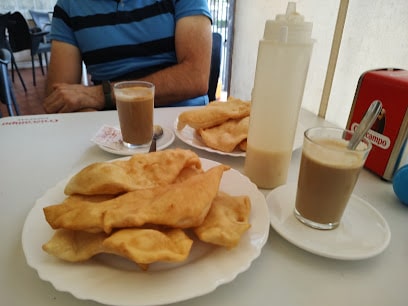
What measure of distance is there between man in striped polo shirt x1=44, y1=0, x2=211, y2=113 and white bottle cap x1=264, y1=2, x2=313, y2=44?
2.80 feet

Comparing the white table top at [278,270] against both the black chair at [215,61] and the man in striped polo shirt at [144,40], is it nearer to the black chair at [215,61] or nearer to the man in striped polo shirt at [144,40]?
the man in striped polo shirt at [144,40]

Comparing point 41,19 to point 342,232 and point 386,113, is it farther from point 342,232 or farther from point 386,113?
point 342,232

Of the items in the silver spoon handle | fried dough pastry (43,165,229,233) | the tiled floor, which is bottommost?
the tiled floor

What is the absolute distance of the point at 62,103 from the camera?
1.21m

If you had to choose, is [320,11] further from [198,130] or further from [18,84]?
[18,84]

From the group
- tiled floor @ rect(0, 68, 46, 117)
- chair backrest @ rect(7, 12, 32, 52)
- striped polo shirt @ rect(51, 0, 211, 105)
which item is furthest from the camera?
chair backrest @ rect(7, 12, 32, 52)

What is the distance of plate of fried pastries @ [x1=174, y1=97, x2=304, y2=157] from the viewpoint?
2.54 feet

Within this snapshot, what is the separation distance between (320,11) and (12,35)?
4.64m

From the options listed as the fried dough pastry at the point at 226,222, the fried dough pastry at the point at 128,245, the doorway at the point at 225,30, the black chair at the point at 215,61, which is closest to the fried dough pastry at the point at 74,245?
the fried dough pastry at the point at 128,245

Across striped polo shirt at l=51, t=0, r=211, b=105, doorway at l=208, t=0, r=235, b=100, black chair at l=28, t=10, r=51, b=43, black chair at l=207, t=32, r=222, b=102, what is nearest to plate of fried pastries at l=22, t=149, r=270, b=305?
striped polo shirt at l=51, t=0, r=211, b=105

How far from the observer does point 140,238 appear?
405 millimetres

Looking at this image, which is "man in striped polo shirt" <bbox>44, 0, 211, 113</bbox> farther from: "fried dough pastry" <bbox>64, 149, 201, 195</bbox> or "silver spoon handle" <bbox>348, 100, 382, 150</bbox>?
"silver spoon handle" <bbox>348, 100, 382, 150</bbox>

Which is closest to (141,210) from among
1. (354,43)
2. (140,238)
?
(140,238)

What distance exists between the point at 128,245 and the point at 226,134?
0.47 meters
